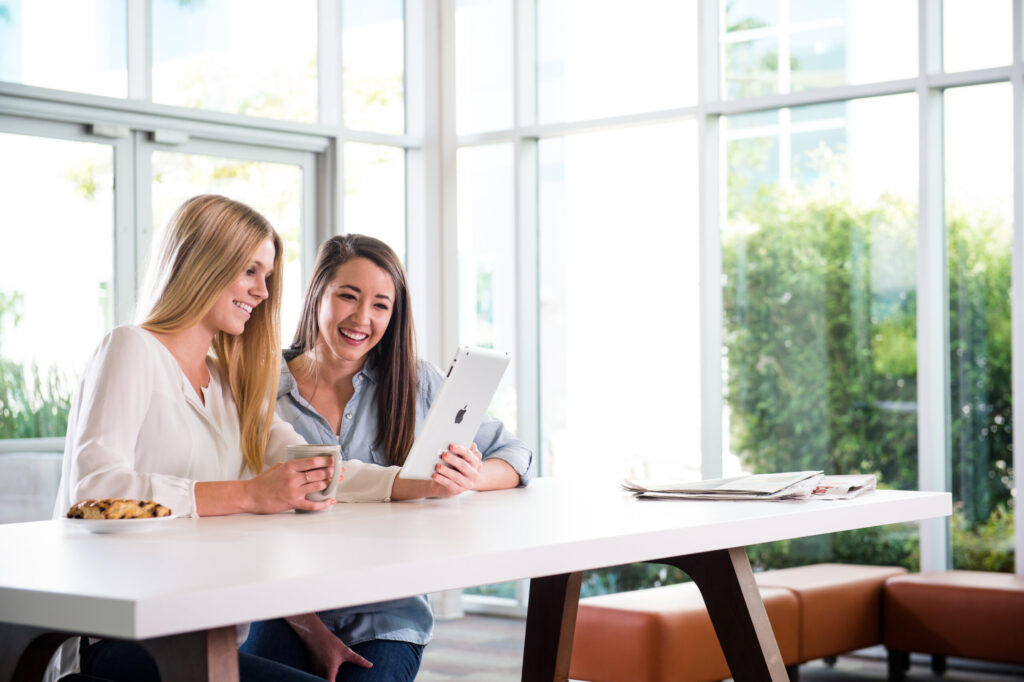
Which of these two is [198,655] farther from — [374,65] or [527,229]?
[374,65]

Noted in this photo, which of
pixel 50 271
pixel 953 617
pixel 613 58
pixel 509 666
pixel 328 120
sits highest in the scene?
pixel 613 58

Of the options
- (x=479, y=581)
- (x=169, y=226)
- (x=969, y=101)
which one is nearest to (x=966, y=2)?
(x=969, y=101)

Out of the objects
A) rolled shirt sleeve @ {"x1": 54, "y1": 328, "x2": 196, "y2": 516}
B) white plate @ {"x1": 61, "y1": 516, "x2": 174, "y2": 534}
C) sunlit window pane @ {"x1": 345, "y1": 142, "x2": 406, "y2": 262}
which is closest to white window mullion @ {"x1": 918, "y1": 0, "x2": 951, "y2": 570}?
sunlit window pane @ {"x1": 345, "y1": 142, "x2": 406, "y2": 262}

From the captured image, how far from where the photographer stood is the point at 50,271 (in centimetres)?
485

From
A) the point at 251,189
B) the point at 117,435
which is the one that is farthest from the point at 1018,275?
the point at 117,435

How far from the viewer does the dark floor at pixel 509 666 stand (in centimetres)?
467

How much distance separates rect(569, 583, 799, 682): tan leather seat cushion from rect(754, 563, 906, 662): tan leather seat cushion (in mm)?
465

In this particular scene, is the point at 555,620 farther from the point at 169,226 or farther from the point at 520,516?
the point at 169,226

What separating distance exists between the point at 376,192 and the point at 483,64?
0.87 meters

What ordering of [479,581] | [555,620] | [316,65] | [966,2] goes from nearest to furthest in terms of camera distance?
[479,581]
[555,620]
[966,2]
[316,65]

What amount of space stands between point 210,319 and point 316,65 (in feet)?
12.9

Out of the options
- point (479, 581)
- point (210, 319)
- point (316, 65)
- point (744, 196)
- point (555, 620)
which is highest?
point (316, 65)

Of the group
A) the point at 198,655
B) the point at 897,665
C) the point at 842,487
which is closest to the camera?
the point at 198,655

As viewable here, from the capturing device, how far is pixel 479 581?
1508 mm
